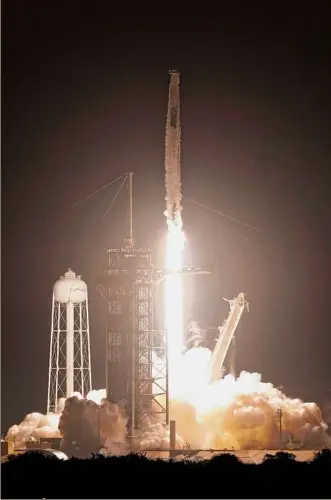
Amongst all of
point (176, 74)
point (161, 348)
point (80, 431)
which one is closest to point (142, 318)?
point (161, 348)

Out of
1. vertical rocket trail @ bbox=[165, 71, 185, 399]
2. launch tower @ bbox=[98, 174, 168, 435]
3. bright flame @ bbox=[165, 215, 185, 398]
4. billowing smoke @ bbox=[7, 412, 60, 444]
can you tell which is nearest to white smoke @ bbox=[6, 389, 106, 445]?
billowing smoke @ bbox=[7, 412, 60, 444]

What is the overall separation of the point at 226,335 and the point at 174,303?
2.86 meters

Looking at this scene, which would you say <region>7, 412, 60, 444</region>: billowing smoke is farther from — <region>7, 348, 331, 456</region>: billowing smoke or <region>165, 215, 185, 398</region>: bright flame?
<region>165, 215, 185, 398</region>: bright flame

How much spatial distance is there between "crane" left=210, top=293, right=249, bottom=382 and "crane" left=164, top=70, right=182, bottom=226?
142 inches

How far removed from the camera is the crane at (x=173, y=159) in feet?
139

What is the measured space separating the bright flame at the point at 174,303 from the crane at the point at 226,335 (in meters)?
1.31

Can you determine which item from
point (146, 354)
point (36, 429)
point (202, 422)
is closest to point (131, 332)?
point (146, 354)

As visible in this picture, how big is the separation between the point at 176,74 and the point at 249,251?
8.52 m

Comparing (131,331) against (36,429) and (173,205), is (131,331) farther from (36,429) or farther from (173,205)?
(173,205)

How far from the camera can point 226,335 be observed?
136 ft

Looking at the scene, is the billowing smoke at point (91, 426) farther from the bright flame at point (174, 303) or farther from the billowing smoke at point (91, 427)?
the bright flame at point (174, 303)

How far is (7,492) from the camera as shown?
29.8 meters

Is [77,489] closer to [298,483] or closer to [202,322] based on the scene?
[298,483]

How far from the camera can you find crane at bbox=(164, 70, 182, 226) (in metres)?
42.4
